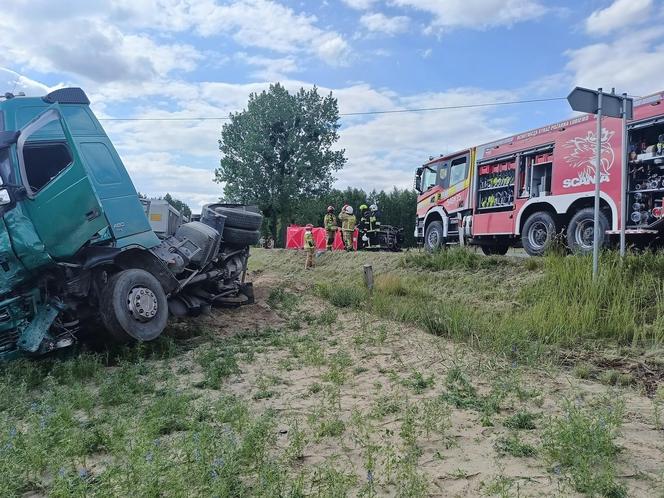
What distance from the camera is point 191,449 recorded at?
10.1 ft

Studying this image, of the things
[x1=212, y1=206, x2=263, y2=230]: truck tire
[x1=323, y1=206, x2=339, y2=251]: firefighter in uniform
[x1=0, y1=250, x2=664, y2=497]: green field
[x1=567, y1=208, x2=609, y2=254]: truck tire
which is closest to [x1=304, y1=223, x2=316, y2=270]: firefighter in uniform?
[x1=323, y1=206, x2=339, y2=251]: firefighter in uniform

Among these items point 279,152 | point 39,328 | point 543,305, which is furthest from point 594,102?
point 279,152

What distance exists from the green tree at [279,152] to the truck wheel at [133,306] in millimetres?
25543

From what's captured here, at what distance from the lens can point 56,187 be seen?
18.6 feet

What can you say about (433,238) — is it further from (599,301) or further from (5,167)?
(5,167)

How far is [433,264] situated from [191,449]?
8474 mm

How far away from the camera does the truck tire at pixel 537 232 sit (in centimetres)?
1028

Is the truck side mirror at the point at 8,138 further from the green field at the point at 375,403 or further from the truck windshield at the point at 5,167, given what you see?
the green field at the point at 375,403

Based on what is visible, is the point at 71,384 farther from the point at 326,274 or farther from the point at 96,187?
the point at 326,274

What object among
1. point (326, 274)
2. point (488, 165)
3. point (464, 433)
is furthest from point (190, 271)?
point (488, 165)

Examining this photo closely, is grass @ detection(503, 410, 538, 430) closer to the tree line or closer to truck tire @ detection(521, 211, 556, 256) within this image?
truck tire @ detection(521, 211, 556, 256)

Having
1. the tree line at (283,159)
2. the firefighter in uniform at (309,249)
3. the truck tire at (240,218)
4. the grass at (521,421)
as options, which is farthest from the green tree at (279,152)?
the grass at (521,421)

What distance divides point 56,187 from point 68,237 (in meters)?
0.55

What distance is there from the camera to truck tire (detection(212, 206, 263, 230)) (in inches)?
343
